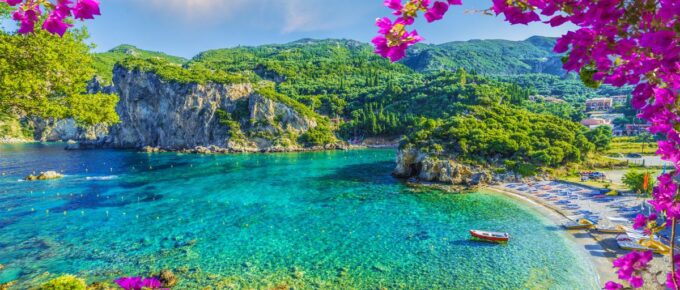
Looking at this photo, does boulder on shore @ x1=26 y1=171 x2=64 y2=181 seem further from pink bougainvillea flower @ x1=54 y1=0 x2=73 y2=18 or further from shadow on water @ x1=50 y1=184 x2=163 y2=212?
pink bougainvillea flower @ x1=54 y1=0 x2=73 y2=18

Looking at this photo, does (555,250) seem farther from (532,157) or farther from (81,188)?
(81,188)

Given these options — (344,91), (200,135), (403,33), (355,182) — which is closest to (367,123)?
(344,91)

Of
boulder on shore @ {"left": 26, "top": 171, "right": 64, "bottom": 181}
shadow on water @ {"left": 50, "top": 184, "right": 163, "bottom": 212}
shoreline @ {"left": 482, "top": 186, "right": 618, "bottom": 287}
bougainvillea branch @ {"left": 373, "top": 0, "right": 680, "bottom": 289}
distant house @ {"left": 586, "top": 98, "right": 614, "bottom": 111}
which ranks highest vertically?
distant house @ {"left": 586, "top": 98, "right": 614, "bottom": 111}

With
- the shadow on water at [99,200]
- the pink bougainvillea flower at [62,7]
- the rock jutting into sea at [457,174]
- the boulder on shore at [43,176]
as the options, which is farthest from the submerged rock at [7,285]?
the rock jutting into sea at [457,174]

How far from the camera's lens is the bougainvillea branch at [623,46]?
1.81 m

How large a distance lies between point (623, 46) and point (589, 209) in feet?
130

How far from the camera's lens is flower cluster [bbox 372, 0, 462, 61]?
2.45 metres

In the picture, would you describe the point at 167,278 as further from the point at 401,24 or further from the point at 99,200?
the point at 99,200

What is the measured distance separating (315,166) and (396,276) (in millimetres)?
47795

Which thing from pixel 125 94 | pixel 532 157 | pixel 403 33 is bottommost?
pixel 532 157

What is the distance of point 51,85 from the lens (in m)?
14.8

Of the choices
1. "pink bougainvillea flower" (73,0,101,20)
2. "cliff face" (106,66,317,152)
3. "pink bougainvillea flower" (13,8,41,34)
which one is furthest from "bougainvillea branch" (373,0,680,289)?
"cliff face" (106,66,317,152)

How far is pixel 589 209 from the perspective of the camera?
33.6 meters

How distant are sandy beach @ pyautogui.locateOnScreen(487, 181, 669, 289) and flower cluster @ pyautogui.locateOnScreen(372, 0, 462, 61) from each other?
78.8ft
